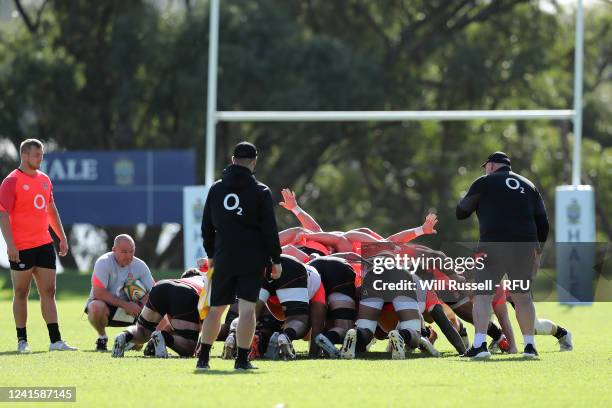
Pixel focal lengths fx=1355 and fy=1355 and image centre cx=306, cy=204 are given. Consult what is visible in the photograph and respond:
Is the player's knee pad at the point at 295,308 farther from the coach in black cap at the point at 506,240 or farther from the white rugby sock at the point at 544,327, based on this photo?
the white rugby sock at the point at 544,327

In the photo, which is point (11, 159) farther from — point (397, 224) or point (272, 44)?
point (397, 224)

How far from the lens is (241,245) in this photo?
10.3 m

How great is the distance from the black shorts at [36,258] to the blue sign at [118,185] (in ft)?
46.5

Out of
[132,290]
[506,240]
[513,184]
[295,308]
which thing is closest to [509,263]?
[506,240]

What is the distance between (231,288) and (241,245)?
0.35 meters

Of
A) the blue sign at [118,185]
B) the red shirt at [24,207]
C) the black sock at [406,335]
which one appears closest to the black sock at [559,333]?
the black sock at [406,335]

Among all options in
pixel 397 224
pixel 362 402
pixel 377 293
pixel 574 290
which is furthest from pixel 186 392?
pixel 397 224

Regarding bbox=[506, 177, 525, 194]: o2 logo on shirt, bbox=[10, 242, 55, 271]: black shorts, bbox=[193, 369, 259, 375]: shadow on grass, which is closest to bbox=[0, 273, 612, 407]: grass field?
bbox=[193, 369, 259, 375]: shadow on grass

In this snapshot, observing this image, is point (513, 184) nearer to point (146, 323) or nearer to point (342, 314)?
point (342, 314)

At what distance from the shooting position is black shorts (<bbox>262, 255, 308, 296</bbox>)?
38.7 feet

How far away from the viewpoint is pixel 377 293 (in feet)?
39.5

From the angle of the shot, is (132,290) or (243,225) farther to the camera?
(132,290)

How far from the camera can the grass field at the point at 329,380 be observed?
27.9ft

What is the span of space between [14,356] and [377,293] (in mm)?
3249
